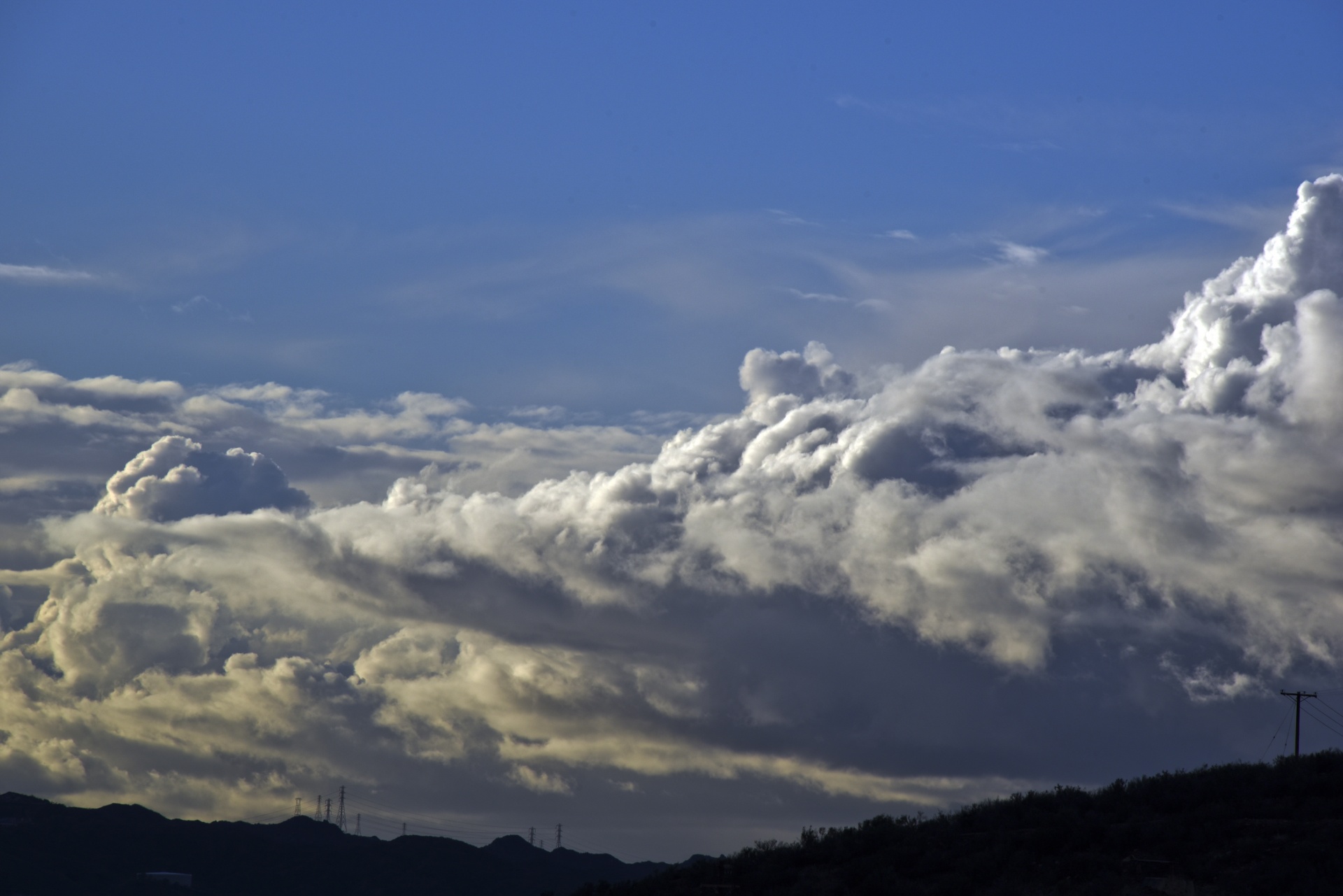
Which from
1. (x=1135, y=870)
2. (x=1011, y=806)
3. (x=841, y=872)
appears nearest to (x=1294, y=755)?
(x=1011, y=806)

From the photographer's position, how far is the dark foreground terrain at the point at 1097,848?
3738 cm

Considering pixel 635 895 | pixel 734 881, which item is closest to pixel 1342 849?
pixel 734 881

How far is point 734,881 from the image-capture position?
46.7 metres

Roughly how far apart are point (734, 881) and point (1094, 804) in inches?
491

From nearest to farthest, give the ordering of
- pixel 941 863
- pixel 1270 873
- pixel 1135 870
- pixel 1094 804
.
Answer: pixel 1270 873
pixel 1135 870
pixel 941 863
pixel 1094 804

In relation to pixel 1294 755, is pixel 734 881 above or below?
below

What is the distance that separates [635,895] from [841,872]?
7.69 m

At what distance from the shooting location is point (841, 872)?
44406mm

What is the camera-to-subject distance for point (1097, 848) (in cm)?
4056

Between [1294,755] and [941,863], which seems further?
[1294,755]

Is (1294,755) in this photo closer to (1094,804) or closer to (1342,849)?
(1094,804)

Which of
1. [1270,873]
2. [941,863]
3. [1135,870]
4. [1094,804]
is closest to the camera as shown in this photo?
[1270,873]

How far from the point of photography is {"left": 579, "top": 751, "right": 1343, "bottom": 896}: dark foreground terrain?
3738 centimetres

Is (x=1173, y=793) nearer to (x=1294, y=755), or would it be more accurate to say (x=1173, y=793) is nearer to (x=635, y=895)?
(x=1294, y=755)
